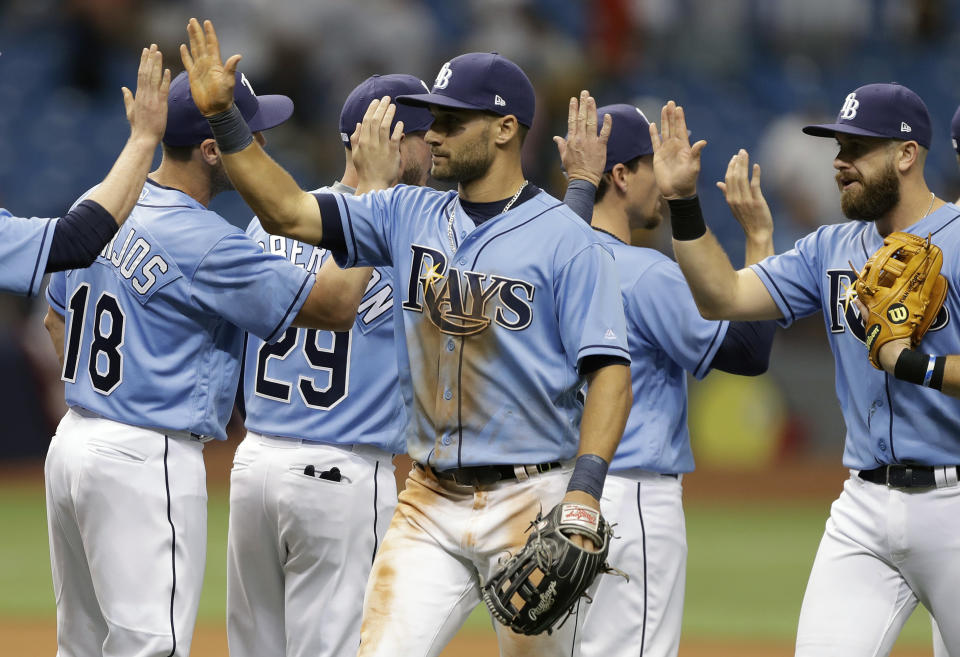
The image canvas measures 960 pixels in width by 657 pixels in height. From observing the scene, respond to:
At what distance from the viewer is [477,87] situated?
438 centimetres

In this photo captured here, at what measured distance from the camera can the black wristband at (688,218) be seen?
500 cm

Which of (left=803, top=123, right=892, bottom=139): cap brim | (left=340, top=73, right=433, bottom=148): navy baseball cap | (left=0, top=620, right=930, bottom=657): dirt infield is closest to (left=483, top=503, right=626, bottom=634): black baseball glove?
(left=803, top=123, right=892, bottom=139): cap brim

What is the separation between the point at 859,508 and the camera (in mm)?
4734

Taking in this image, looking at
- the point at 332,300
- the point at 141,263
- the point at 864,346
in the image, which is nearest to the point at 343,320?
the point at 332,300

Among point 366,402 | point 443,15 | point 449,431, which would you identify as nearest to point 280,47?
point 443,15

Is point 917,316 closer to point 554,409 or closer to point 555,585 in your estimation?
point 554,409

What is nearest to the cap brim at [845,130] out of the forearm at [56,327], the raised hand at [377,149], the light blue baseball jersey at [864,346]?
the light blue baseball jersey at [864,346]

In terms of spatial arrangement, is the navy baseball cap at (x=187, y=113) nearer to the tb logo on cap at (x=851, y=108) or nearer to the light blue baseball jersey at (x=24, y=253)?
the light blue baseball jersey at (x=24, y=253)

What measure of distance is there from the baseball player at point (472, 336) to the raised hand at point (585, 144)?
324 millimetres

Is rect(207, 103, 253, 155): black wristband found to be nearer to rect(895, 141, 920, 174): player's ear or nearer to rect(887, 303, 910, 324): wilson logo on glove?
rect(887, 303, 910, 324): wilson logo on glove

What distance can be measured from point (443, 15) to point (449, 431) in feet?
42.0

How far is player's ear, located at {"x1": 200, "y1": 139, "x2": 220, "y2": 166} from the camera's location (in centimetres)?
500

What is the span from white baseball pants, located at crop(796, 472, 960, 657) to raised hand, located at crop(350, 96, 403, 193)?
76.3 inches

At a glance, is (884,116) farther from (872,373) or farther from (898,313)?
(872,373)
